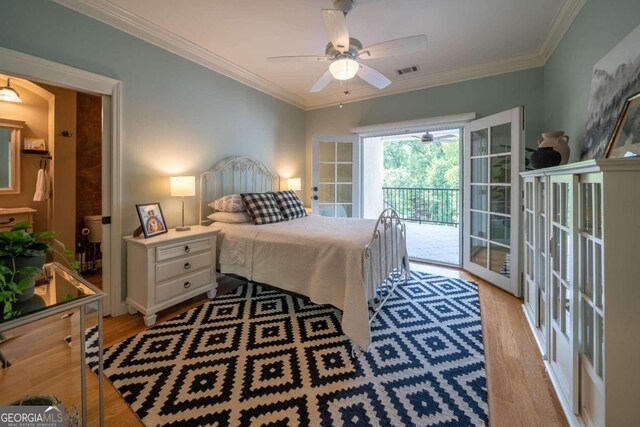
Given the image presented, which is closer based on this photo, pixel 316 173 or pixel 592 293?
pixel 592 293

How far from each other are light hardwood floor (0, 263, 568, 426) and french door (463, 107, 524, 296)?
104 centimetres

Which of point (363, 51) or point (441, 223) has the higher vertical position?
point (363, 51)

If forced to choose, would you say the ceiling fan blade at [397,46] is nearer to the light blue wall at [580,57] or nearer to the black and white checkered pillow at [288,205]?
the light blue wall at [580,57]

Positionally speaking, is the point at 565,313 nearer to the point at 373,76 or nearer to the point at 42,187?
the point at 373,76

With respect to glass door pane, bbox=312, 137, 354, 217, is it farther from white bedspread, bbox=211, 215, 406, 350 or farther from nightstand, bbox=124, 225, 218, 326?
nightstand, bbox=124, 225, 218, 326

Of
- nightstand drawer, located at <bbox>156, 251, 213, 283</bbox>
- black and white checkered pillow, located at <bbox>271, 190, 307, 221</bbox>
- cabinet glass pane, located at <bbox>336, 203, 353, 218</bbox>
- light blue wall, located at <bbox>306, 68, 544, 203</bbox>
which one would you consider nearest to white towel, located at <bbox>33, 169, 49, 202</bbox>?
nightstand drawer, located at <bbox>156, 251, 213, 283</bbox>

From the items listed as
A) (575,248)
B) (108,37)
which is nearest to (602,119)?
(575,248)

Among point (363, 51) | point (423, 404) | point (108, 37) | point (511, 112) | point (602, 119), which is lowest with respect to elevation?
point (423, 404)

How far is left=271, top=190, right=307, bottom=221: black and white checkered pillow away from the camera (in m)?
3.41

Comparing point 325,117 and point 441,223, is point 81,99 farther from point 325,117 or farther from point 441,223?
point 441,223

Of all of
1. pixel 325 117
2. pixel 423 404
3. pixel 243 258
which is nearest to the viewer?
pixel 423 404

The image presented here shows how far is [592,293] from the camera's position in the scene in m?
1.20

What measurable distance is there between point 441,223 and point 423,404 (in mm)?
6666

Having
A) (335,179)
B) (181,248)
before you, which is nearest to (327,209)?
(335,179)
